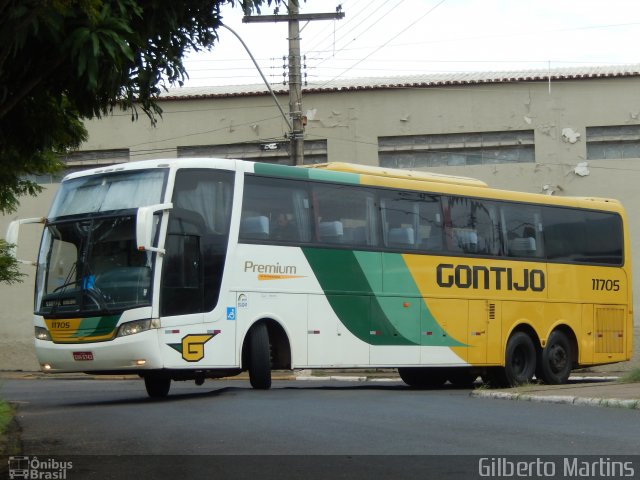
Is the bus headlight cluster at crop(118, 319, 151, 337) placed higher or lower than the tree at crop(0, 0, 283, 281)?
lower

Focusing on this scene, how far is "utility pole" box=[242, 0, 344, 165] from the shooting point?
2662 centimetres

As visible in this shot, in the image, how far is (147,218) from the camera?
47.2ft

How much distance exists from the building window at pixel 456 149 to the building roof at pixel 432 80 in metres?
1.55

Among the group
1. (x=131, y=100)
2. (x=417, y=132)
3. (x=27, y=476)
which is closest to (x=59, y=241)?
(x=131, y=100)

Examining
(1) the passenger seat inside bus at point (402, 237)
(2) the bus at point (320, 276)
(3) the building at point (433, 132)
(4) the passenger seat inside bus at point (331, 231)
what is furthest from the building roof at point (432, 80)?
(4) the passenger seat inside bus at point (331, 231)

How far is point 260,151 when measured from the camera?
33.6 meters

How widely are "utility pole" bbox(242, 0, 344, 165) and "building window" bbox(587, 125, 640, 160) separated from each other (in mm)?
8553

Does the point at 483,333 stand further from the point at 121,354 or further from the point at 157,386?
the point at 121,354

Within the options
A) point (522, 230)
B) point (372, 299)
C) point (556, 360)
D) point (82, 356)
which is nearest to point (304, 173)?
point (372, 299)

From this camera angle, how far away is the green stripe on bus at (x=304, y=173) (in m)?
16.8

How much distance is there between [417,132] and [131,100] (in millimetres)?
23591

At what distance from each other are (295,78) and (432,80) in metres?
8.10

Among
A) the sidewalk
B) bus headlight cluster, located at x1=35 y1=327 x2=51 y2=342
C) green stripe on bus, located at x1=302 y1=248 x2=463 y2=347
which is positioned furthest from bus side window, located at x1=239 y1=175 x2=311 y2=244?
the sidewalk

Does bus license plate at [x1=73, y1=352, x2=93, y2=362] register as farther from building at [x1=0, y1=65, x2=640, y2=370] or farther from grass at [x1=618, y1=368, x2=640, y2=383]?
building at [x1=0, y1=65, x2=640, y2=370]
